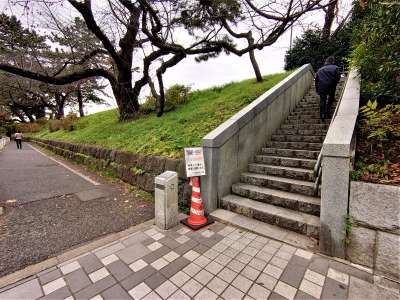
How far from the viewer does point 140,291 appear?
227 cm

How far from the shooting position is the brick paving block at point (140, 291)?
87.3 inches

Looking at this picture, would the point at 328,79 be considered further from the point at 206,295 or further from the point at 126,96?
the point at 126,96

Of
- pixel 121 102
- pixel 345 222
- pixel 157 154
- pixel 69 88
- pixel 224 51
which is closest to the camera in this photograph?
pixel 345 222

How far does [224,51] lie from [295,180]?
308 inches

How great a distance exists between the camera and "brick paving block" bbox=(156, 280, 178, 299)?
2.23 meters

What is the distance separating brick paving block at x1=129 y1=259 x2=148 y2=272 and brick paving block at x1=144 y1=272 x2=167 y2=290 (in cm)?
23

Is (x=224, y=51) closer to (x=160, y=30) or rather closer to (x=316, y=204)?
(x=160, y=30)

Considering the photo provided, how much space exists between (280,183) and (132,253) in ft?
9.35

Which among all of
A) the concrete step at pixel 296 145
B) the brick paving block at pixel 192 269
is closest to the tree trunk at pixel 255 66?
the concrete step at pixel 296 145

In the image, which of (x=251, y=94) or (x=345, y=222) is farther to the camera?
(x=251, y=94)

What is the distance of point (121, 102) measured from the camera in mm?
11617

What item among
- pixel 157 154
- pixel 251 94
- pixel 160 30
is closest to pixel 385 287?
pixel 157 154

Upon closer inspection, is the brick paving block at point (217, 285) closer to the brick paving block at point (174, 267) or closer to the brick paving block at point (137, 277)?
the brick paving block at point (174, 267)

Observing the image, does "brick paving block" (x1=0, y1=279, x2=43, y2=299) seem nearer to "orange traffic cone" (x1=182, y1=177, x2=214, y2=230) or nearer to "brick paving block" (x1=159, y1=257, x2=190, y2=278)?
"brick paving block" (x1=159, y1=257, x2=190, y2=278)
